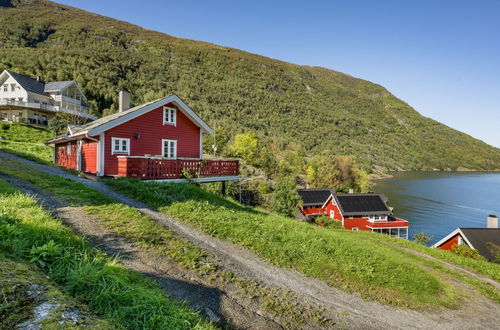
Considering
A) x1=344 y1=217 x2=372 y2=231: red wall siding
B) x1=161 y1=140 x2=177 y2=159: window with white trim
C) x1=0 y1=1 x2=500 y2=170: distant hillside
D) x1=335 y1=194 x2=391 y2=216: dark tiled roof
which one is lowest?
x1=344 y1=217 x2=372 y2=231: red wall siding

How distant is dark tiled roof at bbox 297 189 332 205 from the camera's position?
42.3 m

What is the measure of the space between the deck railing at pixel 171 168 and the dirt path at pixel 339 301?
585 cm

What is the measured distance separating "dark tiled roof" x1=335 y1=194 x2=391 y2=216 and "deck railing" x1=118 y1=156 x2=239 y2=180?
2497 cm

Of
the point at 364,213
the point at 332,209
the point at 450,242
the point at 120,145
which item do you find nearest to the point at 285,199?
the point at 332,209

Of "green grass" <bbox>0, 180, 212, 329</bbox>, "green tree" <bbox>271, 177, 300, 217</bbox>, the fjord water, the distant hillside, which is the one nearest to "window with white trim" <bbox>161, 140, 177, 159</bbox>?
"green grass" <bbox>0, 180, 212, 329</bbox>

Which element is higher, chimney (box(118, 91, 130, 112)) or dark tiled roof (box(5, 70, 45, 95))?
dark tiled roof (box(5, 70, 45, 95))

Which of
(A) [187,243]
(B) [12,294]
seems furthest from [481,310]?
(B) [12,294]

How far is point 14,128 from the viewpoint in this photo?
107 ft

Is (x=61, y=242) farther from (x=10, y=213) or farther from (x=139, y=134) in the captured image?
(x=139, y=134)

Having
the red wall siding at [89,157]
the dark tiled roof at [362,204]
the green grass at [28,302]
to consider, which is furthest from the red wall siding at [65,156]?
the dark tiled roof at [362,204]

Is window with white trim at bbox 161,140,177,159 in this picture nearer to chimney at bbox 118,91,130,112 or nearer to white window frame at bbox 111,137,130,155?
white window frame at bbox 111,137,130,155

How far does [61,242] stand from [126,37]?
206291mm

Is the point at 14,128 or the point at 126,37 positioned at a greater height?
the point at 126,37

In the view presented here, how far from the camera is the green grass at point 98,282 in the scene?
3.01m
